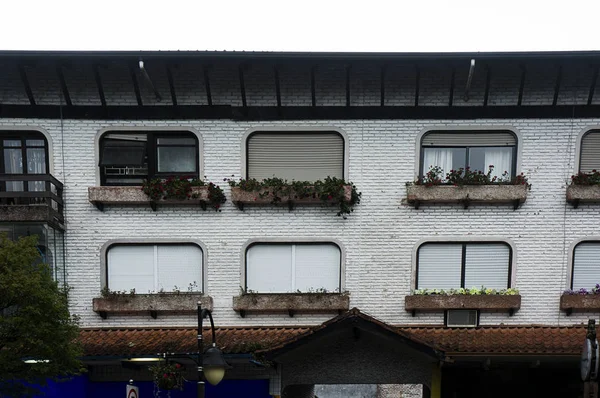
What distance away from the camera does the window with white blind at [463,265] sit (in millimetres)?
9391

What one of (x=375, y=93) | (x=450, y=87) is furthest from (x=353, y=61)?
(x=450, y=87)

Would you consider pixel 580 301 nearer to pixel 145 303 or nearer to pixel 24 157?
pixel 145 303

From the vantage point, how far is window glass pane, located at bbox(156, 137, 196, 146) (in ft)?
30.9

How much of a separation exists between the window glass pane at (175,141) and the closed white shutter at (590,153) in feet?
31.5

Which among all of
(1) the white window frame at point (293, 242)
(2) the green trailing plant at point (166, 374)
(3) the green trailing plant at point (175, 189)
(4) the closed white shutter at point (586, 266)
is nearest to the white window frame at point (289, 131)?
(3) the green trailing plant at point (175, 189)

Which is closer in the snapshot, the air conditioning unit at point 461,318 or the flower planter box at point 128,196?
the flower planter box at point 128,196

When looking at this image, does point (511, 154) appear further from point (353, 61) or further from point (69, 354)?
point (69, 354)

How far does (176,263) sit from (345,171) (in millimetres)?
4815

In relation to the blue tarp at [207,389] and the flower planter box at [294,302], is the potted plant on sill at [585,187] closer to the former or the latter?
the flower planter box at [294,302]

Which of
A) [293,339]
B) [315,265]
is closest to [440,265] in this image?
[315,265]

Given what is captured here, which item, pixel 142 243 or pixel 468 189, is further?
pixel 142 243

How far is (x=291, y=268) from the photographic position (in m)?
9.52

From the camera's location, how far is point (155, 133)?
936 cm

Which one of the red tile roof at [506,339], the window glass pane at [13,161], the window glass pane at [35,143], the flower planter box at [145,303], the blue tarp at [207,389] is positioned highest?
the window glass pane at [35,143]
